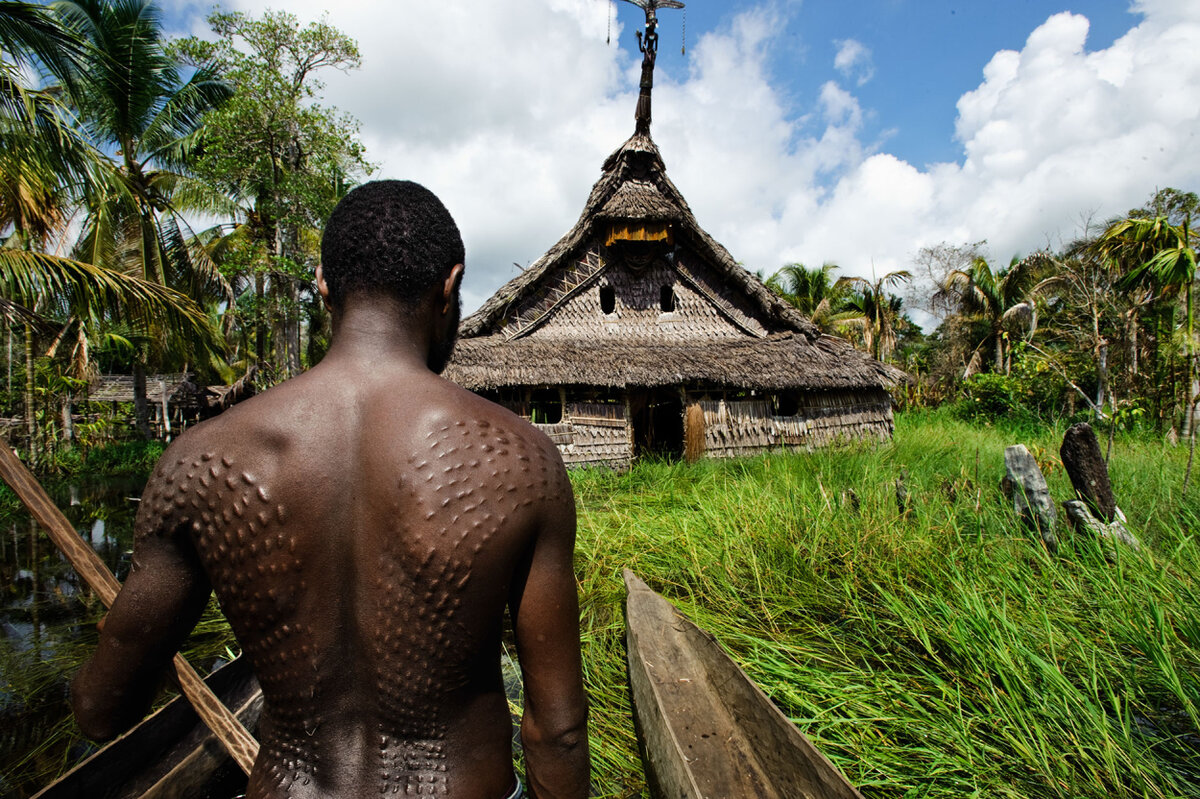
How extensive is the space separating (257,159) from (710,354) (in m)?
11.8

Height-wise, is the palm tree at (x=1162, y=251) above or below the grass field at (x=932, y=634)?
above

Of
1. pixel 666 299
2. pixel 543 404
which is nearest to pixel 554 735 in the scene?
pixel 543 404

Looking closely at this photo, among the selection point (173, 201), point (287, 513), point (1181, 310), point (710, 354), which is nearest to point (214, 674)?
point (287, 513)

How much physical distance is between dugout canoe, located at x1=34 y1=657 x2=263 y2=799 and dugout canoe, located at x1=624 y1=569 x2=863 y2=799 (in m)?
2.01

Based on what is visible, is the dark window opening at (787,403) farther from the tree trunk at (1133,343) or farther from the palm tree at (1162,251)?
the tree trunk at (1133,343)

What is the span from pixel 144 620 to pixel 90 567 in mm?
859

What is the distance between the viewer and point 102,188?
6871 mm

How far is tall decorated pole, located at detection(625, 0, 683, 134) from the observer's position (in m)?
11.6

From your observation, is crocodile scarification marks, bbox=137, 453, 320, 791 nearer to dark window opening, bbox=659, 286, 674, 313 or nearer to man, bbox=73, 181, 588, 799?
man, bbox=73, 181, 588, 799

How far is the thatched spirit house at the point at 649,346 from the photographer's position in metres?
9.74

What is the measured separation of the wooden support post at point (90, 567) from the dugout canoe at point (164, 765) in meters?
1.11

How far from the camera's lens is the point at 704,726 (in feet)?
9.68

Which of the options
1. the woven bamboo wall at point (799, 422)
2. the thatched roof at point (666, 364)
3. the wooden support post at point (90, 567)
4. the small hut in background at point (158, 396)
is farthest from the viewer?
the small hut in background at point (158, 396)

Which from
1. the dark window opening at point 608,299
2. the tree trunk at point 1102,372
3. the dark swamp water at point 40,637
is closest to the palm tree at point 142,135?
the dark swamp water at point 40,637
